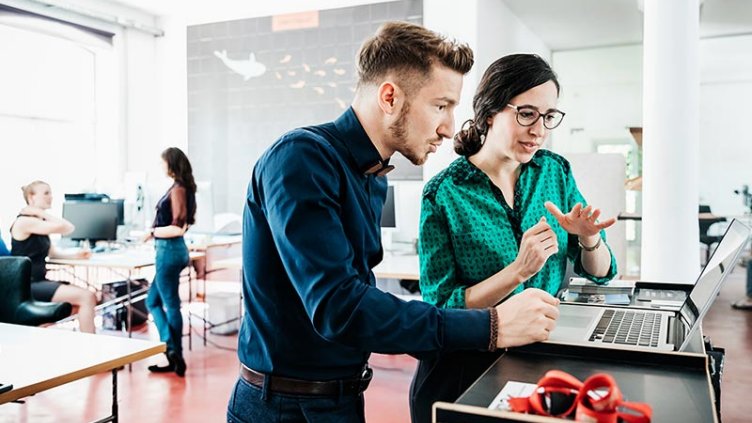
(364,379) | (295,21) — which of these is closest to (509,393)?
(364,379)

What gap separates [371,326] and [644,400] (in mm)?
394

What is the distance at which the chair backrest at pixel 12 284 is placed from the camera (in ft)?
11.9

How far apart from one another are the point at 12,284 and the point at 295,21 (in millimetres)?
4109

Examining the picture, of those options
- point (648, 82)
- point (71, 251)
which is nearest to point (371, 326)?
point (648, 82)

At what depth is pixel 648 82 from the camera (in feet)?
12.9

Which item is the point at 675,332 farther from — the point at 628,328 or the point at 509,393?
the point at 509,393

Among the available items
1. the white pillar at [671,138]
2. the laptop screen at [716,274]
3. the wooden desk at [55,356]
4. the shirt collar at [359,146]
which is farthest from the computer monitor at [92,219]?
the laptop screen at [716,274]

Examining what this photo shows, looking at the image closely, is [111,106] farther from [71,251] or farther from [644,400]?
[644,400]

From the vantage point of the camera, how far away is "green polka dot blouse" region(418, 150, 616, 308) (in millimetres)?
1519

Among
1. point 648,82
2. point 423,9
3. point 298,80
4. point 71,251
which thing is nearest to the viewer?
point 648,82

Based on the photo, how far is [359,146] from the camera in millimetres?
1191

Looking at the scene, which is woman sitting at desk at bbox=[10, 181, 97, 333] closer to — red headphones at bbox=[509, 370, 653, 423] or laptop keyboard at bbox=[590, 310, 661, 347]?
laptop keyboard at bbox=[590, 310, 661, 347]

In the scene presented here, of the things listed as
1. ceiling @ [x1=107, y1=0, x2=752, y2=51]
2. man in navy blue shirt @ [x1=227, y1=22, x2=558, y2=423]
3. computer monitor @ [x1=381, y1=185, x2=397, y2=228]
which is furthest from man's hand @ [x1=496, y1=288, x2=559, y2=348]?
ceiling @ [x1=107, y1=0, x2=752, y2=51]

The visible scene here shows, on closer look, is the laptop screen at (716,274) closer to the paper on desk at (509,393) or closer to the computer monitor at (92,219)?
the paper on desk at (509,393)
